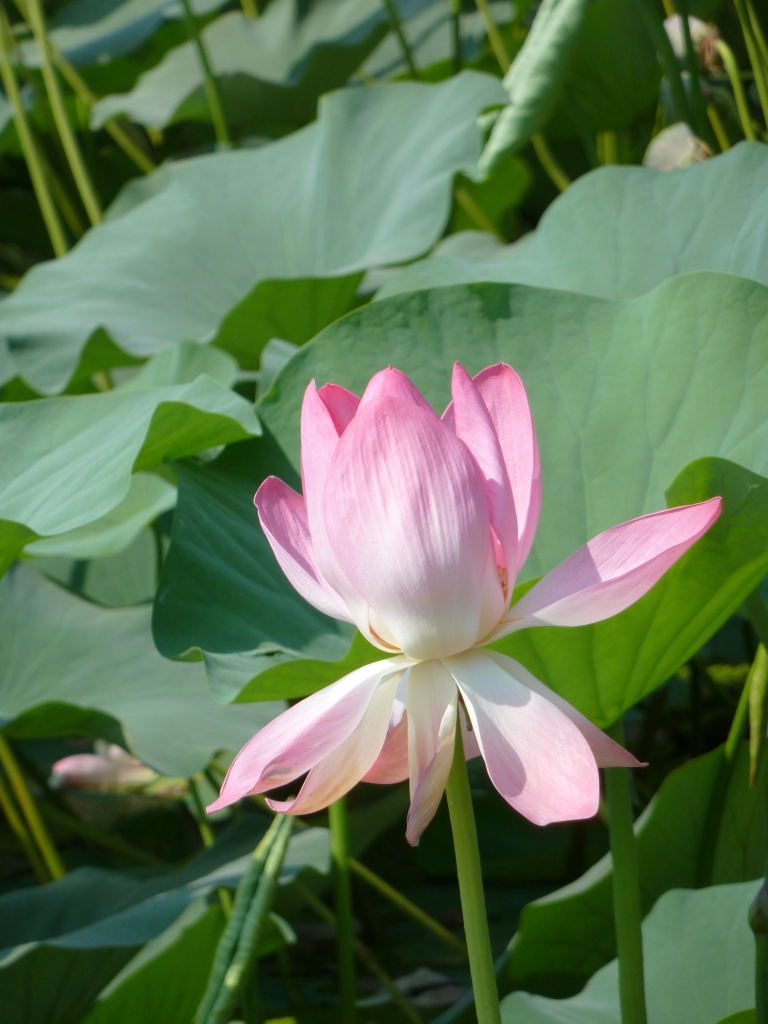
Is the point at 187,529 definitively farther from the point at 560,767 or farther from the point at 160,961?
the point at 560,767

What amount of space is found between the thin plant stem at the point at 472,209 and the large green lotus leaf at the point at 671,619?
48.7 inches

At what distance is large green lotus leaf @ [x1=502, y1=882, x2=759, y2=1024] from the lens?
625 mm

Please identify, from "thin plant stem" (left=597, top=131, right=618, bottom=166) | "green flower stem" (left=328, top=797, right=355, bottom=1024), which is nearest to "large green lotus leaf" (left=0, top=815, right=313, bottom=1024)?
"green flower stem" (left=328, top=797, right=355, bottom=1024)

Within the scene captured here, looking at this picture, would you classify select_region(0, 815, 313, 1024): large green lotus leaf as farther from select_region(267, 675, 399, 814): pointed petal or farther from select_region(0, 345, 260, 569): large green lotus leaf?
select_region(267, 675, 399, 814): pointed petal

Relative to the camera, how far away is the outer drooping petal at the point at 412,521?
0.34m

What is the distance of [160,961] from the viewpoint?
721 millimetres

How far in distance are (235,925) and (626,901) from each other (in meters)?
0.21

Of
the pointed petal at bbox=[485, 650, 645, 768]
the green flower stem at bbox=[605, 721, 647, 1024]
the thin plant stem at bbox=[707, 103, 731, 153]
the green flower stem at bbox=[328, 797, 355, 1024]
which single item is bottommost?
the green flower stem at bbox=[328, 797, 355, 1024]

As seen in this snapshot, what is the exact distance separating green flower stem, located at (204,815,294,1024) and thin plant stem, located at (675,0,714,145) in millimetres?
941

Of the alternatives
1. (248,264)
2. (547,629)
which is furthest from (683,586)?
(248,264)

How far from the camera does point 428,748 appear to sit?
0.34 m

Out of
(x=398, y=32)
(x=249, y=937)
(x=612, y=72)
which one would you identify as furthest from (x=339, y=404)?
(x=398, y=32)

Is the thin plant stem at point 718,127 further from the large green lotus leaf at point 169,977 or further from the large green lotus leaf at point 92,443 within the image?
the large green lotus leaf at point 169,977

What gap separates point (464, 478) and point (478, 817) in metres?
1.21
